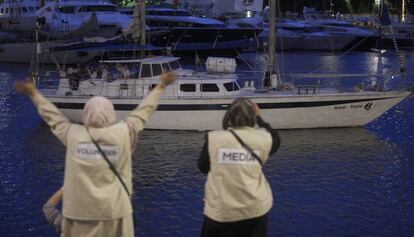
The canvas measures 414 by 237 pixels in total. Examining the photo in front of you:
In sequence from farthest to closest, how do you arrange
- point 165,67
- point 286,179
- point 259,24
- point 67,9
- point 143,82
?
point 259,24 → point 67,9 → point 165,67 → point 143,82 → point 286,179

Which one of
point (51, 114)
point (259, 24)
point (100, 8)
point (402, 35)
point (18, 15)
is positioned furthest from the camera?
point (402, 35)

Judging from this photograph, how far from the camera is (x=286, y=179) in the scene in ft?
56.1

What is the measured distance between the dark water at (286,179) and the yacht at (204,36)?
1208 inches

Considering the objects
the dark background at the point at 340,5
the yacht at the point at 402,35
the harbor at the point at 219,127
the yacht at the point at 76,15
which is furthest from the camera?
the dark background at the point at 340,5

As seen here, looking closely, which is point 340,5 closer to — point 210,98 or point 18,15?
point 18,15

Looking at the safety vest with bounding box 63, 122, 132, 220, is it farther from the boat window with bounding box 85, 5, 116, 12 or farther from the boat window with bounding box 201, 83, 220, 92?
the boat window with bounding box 85, 5, 116, 12

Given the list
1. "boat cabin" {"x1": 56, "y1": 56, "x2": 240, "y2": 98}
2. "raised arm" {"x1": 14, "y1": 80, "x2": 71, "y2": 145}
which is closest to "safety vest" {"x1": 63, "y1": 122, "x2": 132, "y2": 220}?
"raised arm" {"x1": 14, "y1": 80, "x2": 71, "y2": 145}

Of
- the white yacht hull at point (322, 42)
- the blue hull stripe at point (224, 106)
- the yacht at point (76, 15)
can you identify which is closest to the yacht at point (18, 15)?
the yacht at point (76, 15)

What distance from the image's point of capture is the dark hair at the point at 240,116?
233 inches

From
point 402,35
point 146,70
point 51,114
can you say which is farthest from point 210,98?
point 402,35

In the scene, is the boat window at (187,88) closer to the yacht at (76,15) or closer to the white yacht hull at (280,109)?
the white yacht hull at (280,109)

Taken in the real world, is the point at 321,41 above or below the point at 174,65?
below

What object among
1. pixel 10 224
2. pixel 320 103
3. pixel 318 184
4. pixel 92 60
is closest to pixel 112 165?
pixel 10 224

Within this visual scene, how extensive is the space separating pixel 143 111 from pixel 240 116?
2.82 feet
